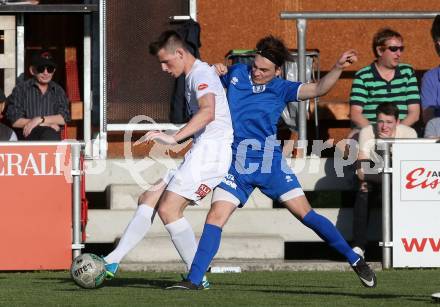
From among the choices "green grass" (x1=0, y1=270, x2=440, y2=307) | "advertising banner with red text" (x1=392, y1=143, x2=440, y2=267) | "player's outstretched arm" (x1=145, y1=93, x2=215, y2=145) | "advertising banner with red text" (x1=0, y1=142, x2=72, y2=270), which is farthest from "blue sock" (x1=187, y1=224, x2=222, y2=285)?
"advertising banner with red text" (x1=392, y1=143, x2=440, y2=267)

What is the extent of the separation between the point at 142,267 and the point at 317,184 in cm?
219

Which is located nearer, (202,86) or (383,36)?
(202,86)

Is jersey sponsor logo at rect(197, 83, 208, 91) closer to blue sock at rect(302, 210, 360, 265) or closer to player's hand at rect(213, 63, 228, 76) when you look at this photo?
player's hand at rect(213, 63, 228, 76)

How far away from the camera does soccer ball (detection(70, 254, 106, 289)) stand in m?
9.82

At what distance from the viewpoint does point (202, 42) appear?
49.9 ft

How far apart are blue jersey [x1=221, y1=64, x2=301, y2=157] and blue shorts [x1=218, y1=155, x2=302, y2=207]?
0.41 feet

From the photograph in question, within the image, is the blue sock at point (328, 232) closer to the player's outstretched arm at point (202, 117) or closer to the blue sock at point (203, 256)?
the blue sock at point (203, 256)

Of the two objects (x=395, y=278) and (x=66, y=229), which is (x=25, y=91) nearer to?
(x=66, y=229)

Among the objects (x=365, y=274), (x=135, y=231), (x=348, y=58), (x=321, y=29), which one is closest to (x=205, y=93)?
(x=348, y=58)

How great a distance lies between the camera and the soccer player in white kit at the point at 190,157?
984 centimetres

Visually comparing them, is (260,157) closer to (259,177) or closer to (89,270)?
(259,177)

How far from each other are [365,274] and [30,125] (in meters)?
4.47

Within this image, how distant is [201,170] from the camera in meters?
9.88

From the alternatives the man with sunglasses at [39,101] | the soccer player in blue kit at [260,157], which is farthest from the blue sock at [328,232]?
the man with sunglasses at [39,101]
